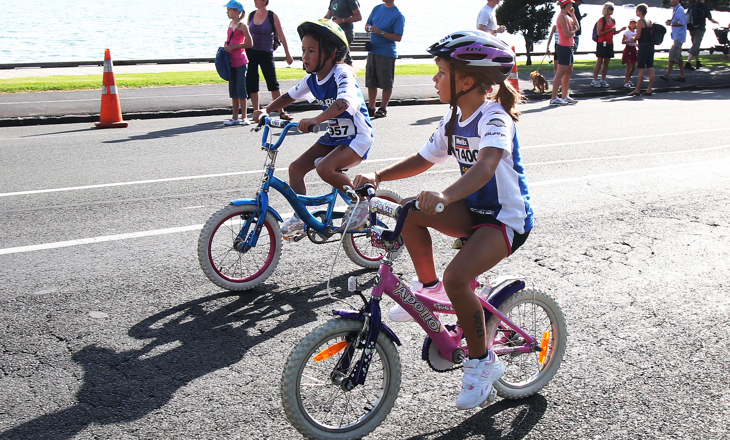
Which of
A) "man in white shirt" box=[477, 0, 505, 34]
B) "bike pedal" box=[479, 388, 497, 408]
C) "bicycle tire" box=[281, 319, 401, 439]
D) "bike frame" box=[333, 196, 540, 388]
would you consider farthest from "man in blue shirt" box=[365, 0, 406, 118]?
"bicycle tire" box=[281, 319, 401, 439]

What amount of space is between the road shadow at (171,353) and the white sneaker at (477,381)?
56.1 inches

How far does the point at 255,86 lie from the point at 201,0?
101345 millimetres

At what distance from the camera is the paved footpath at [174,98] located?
492 inches

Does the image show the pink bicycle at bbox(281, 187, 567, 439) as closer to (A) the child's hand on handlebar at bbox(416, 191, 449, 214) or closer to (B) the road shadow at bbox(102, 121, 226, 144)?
(A) the child's hand on handlebar at bbox(416, 191, 449, 214)

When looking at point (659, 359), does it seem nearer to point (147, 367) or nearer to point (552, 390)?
point (552, 390)

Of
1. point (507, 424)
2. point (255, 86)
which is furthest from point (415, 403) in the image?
point (255, 86)

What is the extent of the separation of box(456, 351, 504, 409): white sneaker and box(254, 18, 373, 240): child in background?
2.30 meters

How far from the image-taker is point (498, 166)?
3.34 meters

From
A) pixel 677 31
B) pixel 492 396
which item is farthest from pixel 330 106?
pixel 677 31

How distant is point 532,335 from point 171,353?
210cm

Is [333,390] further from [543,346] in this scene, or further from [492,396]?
[543,346]

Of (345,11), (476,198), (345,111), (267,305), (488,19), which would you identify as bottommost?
(267,305)

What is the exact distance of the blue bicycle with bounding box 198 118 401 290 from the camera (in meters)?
5.00

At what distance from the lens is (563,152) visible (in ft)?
32.0
